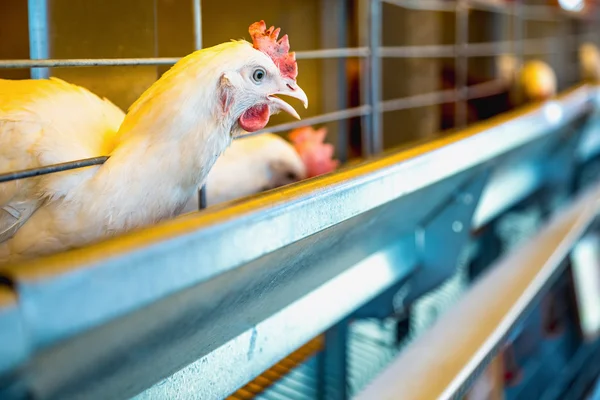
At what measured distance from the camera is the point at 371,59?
159cm

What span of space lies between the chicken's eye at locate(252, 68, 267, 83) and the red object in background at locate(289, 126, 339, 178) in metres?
0.57

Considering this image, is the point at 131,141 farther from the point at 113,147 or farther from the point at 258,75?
the point at 258,75

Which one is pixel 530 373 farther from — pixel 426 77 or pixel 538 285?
pixel 426 77

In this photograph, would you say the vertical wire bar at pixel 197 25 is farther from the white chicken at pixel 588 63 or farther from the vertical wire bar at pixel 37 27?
the white chicken at pixel 588 63

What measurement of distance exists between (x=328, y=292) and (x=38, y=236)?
0.45 m

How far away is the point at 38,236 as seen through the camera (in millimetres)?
706

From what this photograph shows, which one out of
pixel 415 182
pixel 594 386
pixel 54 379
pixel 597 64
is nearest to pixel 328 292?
pixel 415 182

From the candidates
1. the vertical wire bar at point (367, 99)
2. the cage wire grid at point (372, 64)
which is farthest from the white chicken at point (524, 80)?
the vertical wire bar at point (367, 99)

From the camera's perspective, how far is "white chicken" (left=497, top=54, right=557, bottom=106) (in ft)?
9.17

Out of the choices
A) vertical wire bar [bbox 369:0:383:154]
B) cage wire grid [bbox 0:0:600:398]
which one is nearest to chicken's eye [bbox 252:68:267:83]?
cage wire grid [bbox 0:0:600:398]

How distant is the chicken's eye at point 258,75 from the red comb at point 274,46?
0.10 ft

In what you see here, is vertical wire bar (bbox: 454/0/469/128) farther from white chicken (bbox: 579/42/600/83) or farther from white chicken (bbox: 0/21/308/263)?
white chicken (bbox: 579/42/600/83)

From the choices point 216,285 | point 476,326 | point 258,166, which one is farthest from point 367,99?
point 216,285

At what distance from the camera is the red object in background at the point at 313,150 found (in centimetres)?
139
